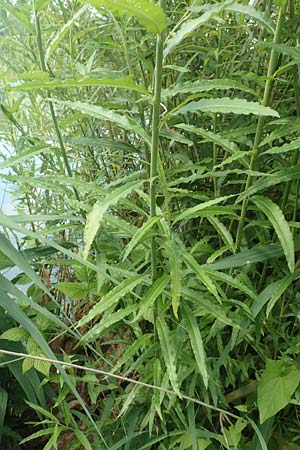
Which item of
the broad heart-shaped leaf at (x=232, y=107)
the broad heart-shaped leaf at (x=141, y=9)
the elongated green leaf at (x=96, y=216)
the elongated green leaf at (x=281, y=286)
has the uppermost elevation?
the broad heart-shaped leaf at (x=141, y=9)

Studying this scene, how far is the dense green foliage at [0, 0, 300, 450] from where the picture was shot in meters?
0.53

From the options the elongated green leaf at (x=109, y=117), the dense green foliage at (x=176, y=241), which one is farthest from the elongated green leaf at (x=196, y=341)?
the elongated green leaf at (x=109, y=117)

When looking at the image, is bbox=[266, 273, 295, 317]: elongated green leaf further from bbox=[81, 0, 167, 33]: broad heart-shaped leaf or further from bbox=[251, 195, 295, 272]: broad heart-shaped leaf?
bbox=[81, 0, 167, 33]: broad heart-shaped leaf

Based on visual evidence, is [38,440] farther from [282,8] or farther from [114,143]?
[282,8]

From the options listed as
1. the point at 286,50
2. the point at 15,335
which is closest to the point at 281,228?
the point at 286,50

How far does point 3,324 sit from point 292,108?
59 centimetres

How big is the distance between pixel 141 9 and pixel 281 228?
284 millimetres

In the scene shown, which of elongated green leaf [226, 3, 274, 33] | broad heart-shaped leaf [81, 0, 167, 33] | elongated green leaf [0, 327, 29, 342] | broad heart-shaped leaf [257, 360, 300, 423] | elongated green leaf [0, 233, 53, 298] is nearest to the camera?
broad heart-shaped leaf [81, 0, 167, 33]

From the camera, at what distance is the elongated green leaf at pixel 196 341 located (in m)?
0.53

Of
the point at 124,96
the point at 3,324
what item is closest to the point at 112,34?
the point at 124,96

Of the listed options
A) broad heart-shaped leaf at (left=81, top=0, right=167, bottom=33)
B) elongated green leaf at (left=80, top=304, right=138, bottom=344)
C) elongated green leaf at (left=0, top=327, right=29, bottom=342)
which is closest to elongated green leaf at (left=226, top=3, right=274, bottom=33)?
broad heart-shaped leaf at (left=81, top=0, right=167, bottom=33)

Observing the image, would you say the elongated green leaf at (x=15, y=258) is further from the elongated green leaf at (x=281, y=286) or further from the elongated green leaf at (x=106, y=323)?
the elongated green leaf at (x=281, y=286)

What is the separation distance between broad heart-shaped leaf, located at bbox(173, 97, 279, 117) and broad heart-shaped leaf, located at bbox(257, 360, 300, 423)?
1.26 ft

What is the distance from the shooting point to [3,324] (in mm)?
823
